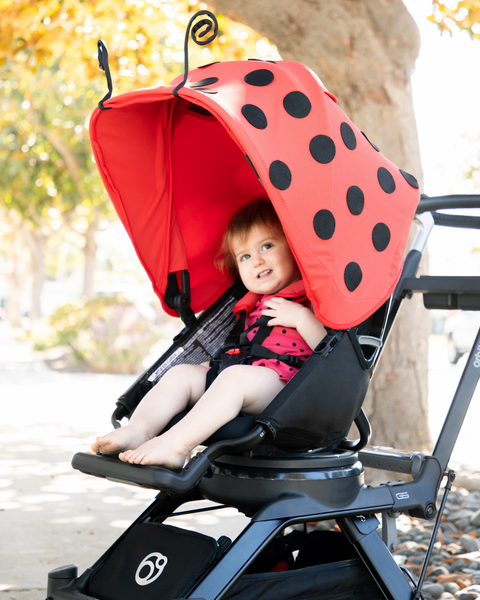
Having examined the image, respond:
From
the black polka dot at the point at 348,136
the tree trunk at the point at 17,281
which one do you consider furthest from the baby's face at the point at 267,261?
the tree trunk at the point at 17,281

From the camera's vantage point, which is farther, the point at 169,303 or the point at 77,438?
the point at 77,438

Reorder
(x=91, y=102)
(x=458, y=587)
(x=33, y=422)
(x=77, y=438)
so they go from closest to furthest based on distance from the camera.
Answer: (x=458, y=587)
(x=77, y=438)
(x=33, y=422)
(x=91, y=102)

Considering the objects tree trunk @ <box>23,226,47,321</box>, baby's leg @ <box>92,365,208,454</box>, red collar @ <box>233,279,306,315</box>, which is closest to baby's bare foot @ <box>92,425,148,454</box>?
baby's leg @ <box>92,365,208,454</box>

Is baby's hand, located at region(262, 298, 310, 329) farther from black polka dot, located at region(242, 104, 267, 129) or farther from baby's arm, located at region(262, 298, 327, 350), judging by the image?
black polka dot, located at region(242, 104, 267, 129)

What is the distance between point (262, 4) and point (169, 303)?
2048 mm

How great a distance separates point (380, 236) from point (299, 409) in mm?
Answer: 599

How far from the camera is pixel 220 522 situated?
3537 millimetres

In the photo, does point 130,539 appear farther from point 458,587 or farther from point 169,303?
point 458,587

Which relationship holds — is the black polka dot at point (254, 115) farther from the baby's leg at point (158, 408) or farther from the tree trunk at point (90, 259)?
the tree trunk at point (90, 259)

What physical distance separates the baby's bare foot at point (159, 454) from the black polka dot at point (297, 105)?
1.03 metres

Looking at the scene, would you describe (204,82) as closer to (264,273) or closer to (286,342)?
(264,273)

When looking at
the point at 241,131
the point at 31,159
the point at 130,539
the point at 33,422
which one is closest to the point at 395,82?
the point at 241,131

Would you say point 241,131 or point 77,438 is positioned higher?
point 241,131

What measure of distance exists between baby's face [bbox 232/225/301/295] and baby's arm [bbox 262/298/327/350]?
113 millimetres
